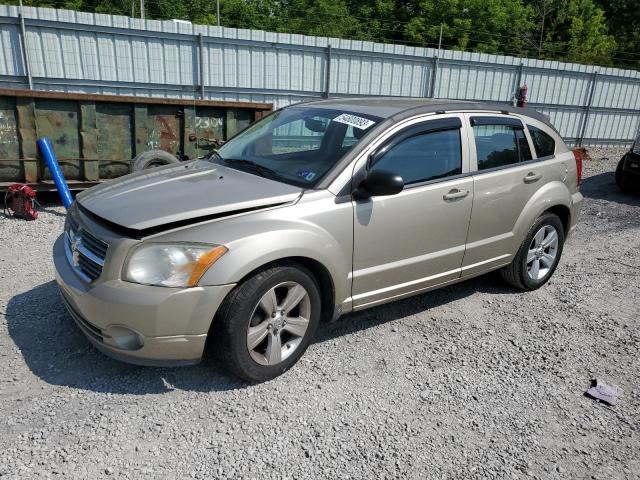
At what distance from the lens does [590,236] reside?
23.6 feet

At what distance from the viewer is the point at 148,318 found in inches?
110

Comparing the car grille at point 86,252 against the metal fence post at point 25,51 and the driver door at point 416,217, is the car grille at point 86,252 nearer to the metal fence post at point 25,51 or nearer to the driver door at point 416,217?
the driver door at point 416,217

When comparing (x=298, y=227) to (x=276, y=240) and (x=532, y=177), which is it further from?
(x=532, y=177)

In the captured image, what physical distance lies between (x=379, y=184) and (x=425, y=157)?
2.50 ft

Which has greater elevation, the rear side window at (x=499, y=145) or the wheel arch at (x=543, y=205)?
the rear side window at (x=499, y=145)

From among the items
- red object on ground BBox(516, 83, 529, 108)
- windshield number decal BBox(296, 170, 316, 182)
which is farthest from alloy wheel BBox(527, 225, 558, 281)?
red object on ground BBox(516, 83, 529, 108)

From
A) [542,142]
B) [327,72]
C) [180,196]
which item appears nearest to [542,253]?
[542,142]

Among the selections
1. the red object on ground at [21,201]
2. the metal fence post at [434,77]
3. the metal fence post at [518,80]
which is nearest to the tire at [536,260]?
the red object on ground at [21,201]

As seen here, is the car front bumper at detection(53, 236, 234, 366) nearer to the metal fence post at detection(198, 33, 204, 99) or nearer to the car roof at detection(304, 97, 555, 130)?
the car roof at detection(304, 97, 555, 130)

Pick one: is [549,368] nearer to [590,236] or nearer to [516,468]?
[516,468]

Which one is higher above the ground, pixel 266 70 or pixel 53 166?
pixel 266 70

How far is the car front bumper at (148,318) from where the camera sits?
279cm

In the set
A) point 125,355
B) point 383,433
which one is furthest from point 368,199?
point 125,355

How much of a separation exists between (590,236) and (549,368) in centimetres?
420
